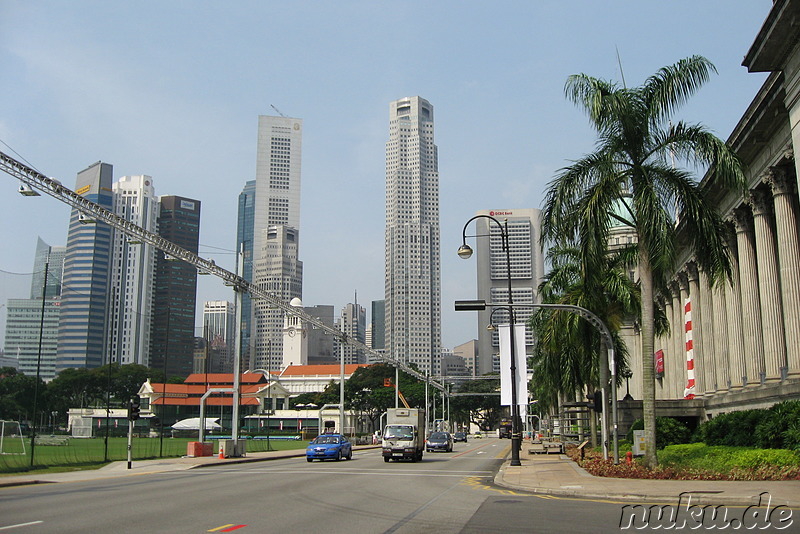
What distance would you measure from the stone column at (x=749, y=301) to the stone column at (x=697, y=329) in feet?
31.3

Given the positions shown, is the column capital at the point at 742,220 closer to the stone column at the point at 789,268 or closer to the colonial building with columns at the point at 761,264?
the colonial building with columns at the point at 761,264

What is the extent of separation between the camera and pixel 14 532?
13.1m

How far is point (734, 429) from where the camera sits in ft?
100.0

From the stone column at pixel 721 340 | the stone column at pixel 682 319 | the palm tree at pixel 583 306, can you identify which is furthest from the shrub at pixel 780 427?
the stone column at pixel 682 319

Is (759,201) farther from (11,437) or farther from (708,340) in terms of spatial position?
(11,437)

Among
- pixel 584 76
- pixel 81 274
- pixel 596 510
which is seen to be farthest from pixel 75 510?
pixel 81 274

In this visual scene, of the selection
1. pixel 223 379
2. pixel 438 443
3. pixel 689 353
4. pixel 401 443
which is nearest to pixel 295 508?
pixel 401 443

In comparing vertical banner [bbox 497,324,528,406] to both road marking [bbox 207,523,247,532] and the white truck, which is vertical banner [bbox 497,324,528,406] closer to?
the white truck

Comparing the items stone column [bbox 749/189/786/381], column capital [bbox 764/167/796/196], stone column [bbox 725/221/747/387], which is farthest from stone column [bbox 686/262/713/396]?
column capital [bbox 764/167/796/196]

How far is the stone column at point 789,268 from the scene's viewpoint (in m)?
32.7

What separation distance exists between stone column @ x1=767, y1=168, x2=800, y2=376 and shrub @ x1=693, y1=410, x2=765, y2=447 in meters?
3.61

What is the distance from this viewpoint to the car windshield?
138 ft

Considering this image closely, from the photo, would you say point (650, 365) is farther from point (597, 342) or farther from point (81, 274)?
point (81, 274)

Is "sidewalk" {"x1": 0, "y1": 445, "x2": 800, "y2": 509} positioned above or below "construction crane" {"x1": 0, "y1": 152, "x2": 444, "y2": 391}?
below
